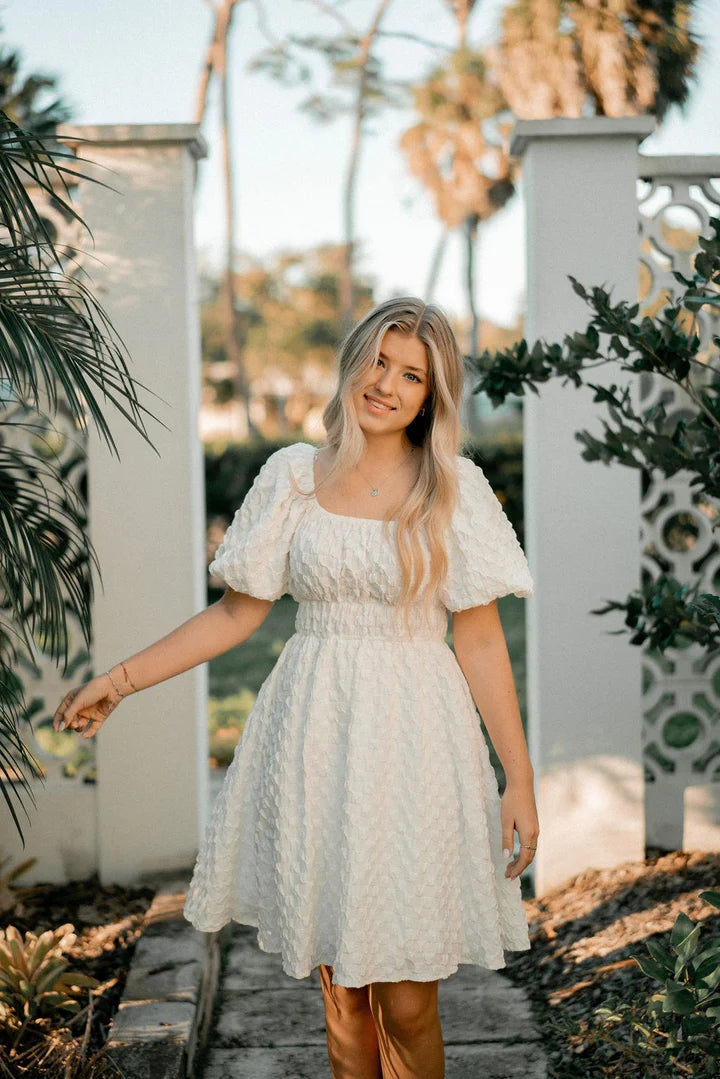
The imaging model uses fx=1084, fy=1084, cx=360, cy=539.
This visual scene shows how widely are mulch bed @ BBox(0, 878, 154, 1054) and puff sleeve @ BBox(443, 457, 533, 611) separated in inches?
62.2

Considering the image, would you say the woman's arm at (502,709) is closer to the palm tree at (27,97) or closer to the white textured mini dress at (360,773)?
the white textured mini dress at (360,773)

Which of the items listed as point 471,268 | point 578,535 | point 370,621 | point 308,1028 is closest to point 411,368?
point 370,621

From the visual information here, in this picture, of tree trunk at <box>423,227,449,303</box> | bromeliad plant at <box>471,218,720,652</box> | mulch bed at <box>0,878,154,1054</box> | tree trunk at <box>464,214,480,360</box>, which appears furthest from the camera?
tree trunk at <box>423,227,449,303</box>

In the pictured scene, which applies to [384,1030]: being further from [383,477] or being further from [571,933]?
[571,933]

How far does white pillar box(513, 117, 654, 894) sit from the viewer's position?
12.0 ft

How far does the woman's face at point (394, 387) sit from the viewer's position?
2.26 metres

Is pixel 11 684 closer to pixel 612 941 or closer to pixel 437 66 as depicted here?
pixel 612 941

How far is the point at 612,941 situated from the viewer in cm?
330

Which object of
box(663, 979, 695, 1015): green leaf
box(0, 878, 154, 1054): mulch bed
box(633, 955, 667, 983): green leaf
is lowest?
box(0, 878, 154, 1054): mulch bed

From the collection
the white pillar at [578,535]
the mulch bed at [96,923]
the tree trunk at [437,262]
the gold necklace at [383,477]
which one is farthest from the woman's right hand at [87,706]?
the tree trunk at [437,262]

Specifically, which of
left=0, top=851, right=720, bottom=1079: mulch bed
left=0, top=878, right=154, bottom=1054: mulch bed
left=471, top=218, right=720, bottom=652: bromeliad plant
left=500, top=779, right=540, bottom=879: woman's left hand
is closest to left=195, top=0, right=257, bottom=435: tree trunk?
left=0, top=878, right=154, bottom=1054: mulch bed

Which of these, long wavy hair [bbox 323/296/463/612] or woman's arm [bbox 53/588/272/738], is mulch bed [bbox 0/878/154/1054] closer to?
woman's arm [bbox 53/588/272/738]

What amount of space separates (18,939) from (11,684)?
0.77m

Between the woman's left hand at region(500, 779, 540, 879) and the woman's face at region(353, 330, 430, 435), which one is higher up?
the woman's face at region(353, 330, 430, 435)
